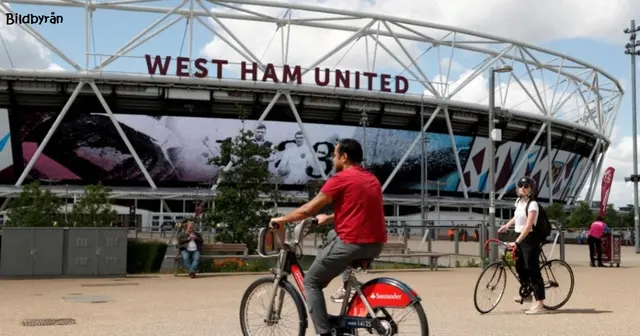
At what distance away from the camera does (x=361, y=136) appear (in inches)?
2197

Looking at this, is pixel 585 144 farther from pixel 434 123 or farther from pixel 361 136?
pixel 361 136

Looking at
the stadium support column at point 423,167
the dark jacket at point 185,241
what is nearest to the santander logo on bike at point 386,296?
the dark jacket at point 185,241

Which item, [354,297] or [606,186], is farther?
[606,186]

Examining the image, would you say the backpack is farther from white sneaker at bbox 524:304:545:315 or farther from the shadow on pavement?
the shadow on pavement

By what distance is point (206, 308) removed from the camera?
10.6 metres

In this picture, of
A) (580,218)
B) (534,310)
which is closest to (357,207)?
(534,310)

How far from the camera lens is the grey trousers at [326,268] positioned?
5605mm

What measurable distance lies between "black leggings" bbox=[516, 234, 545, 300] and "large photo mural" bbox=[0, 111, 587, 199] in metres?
38.6

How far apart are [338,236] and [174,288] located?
9.18 metres

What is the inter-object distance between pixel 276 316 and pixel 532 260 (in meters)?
4.54

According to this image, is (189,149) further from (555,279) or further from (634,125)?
(555,279)

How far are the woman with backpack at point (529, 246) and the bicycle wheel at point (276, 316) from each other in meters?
4.36

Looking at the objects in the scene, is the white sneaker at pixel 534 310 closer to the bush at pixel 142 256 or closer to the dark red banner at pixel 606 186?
the bush at pixel 142 256

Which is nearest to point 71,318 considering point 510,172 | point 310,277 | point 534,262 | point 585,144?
point 310,277
